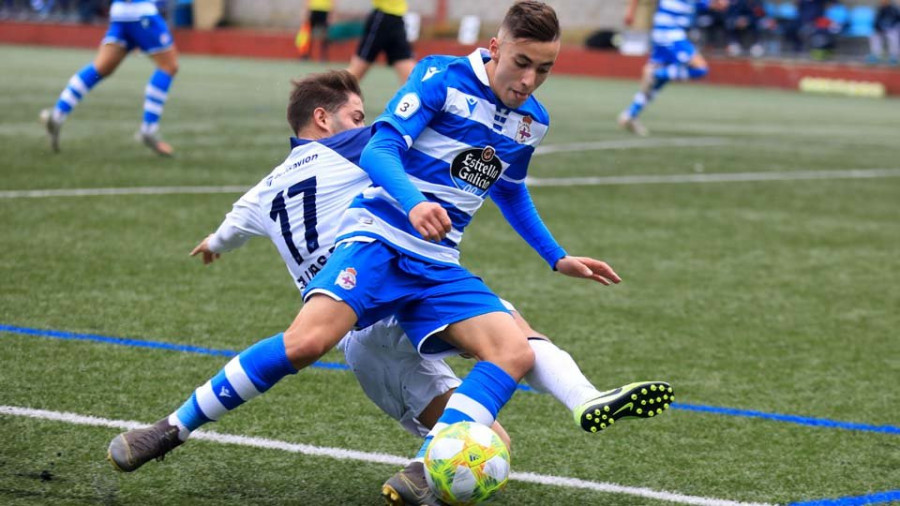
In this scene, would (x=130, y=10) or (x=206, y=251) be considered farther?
(x=130, y=10)

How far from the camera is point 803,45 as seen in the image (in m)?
33.9

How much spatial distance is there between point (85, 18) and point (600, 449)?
36.1m

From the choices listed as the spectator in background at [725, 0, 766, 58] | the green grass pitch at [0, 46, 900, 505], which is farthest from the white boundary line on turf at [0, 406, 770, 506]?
the spectator in background at [725, 0, 766, 58]

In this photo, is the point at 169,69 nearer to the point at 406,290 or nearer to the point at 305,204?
the point at 305,204

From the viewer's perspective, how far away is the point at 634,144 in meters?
15.1

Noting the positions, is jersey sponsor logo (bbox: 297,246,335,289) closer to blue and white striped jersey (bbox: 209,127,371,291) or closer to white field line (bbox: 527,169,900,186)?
blue and white striped jersey (bbox: 209,127,371,291)

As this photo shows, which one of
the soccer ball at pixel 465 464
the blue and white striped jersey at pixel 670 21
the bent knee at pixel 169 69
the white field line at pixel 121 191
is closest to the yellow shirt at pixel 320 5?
the blue and white striped jersey at pixel 670 21

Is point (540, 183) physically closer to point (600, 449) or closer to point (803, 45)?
point (600, 449)

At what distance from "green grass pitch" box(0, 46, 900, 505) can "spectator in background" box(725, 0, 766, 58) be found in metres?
20.5

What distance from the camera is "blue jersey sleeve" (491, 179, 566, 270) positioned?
425 centimetres

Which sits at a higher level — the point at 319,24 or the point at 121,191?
the point at 121,191

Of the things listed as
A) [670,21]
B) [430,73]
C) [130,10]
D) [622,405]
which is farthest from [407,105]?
[670,21]

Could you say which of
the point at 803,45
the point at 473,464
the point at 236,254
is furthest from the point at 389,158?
the point at 803,45

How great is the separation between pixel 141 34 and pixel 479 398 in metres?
8.71
